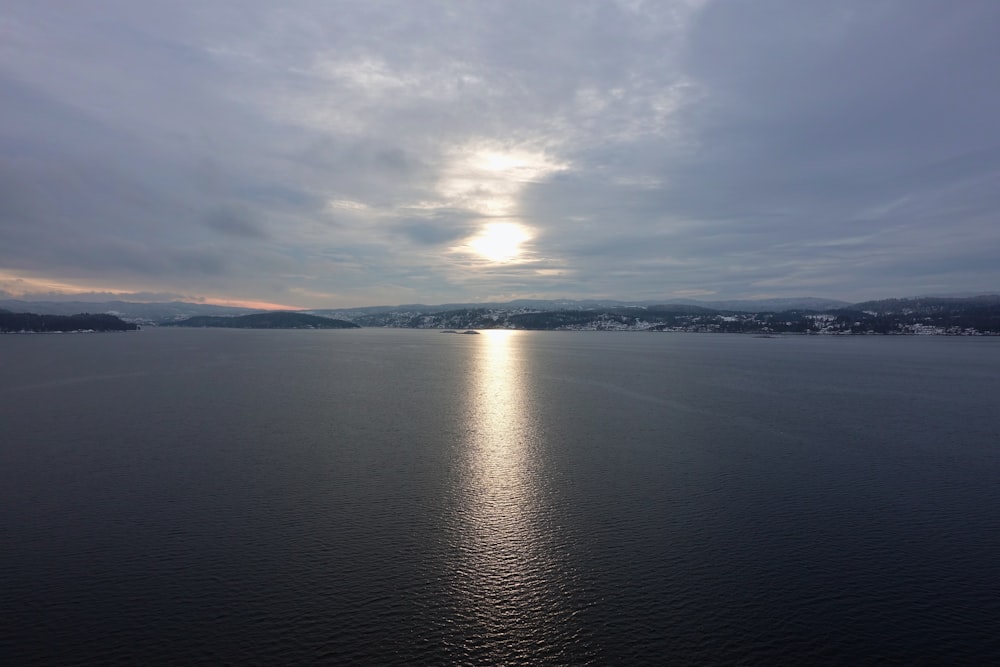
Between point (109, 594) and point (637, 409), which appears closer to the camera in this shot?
point (109, 594)

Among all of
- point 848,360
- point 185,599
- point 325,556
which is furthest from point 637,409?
point 848,360

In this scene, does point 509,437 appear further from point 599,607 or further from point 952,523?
point 952,523

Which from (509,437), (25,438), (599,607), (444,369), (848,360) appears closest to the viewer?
(599,607)

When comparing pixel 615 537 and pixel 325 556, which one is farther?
pixel 615 537

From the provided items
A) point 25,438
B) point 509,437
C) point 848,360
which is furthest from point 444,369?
point 848,360

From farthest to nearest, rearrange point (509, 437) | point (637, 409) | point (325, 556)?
point (637, 409) < point (509, 437) < point (325, 556)

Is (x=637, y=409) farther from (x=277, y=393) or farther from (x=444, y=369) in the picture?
(x=444, y=369)
